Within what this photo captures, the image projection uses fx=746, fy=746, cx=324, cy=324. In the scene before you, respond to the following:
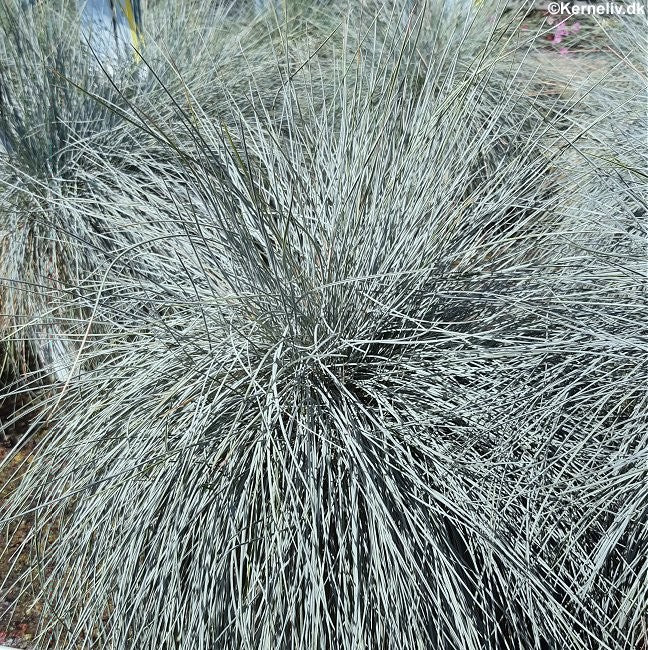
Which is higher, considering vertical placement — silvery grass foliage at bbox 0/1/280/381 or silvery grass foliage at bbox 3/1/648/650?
silvery grass foliage at bbox 0/1/280/381

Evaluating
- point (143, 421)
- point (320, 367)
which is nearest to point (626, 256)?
point (320, 367)

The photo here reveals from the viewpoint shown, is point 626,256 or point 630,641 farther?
point 626,256

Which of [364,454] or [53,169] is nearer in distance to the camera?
[364,454]

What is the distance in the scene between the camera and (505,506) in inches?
66.3

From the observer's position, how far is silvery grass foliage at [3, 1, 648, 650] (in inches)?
66.4

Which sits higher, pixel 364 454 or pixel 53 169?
pixel 53 169

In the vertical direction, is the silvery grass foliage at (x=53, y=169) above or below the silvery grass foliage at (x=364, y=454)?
above

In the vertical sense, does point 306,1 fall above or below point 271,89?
above

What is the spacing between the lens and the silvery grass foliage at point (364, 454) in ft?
5.54

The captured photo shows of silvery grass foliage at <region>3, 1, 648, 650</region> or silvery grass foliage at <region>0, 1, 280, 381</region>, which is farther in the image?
silvery grass foliage at <region>0, 1, 280, 381</region>

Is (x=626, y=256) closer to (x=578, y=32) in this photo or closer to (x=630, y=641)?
(x=630, y=641)

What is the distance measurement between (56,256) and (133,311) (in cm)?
83

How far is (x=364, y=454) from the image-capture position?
65.4 inches

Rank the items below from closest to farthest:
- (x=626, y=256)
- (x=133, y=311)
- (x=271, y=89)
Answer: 1. (x=626, y=256)
2. (x=133, y=311)
3. (x=271, y=89)
